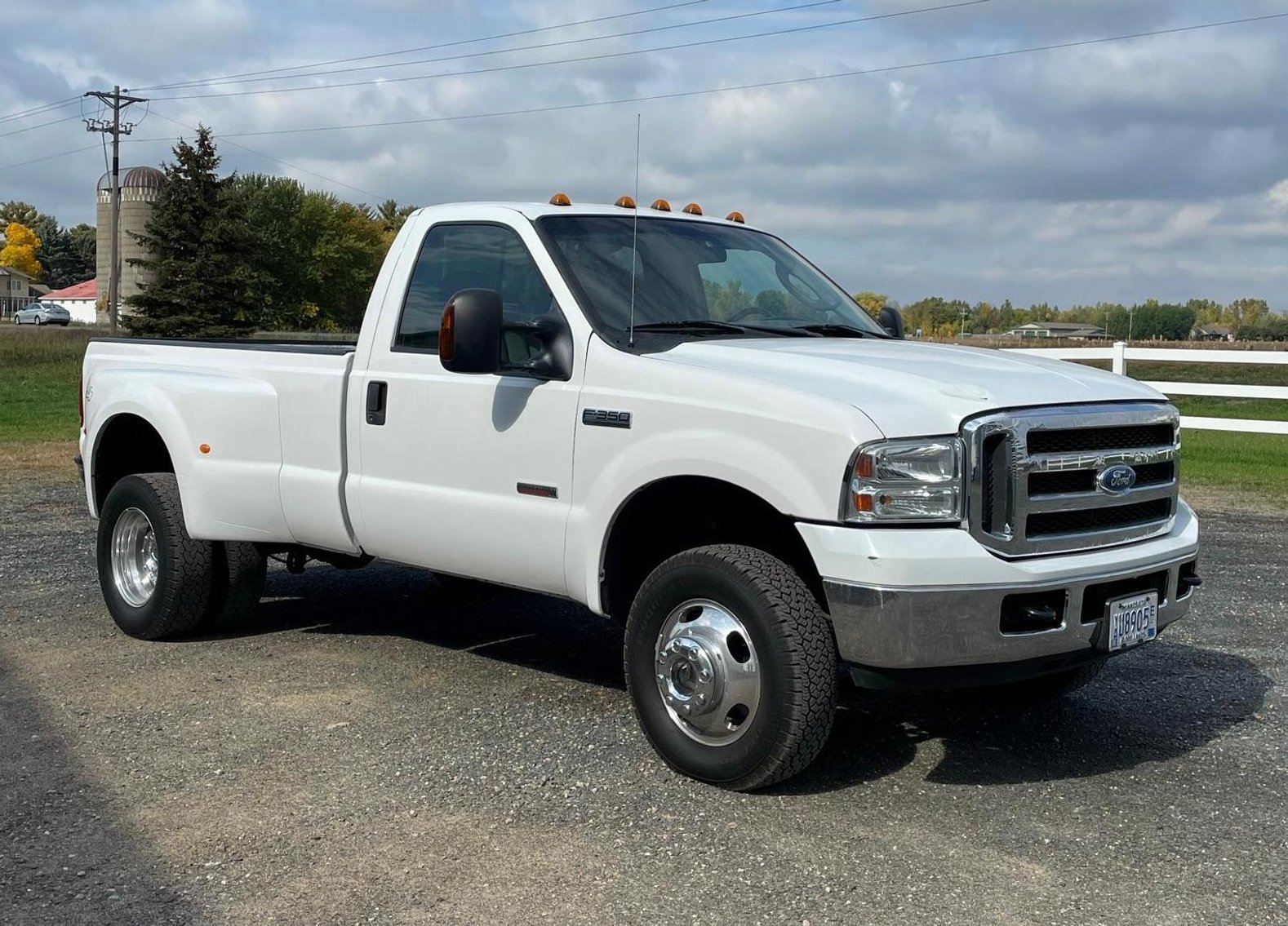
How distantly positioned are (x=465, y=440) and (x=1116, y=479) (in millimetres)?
2471

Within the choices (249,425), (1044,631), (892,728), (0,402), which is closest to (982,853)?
(1044,631)

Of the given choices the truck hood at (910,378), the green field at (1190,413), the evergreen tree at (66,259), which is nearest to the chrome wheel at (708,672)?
the truck hood at (910,378)

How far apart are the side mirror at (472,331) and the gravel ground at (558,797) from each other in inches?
56.0

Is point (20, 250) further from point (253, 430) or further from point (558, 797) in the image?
point (558, 797)

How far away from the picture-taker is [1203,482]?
14.0 m

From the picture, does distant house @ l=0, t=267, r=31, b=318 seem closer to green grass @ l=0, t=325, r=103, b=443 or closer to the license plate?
green grass @ l=0, t=325, r=103, b=443

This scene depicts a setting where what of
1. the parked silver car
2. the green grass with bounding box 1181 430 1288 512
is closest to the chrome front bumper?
the green grass with bounding box 1181 430 1288 512

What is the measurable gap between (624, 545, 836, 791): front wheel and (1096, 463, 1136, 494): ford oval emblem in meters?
1.05

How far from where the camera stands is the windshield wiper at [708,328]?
17.9 feet

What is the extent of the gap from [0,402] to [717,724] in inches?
954

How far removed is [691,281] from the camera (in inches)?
228

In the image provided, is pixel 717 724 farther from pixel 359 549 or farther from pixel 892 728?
pixel 359 549

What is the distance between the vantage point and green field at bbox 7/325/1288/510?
14.0m

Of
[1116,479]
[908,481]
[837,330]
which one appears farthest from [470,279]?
[1116,479]
